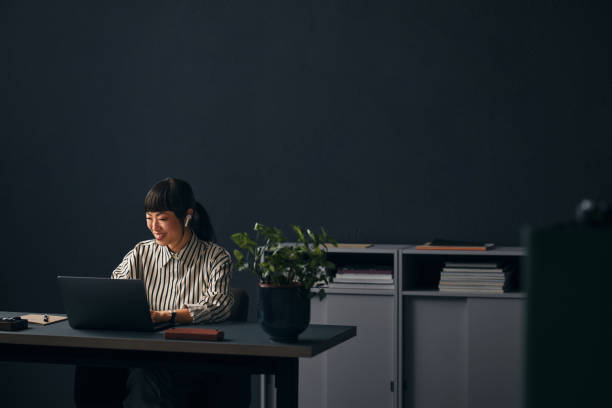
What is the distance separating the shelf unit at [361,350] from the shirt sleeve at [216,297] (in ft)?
2.94

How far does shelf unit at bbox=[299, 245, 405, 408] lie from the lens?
4168 mm

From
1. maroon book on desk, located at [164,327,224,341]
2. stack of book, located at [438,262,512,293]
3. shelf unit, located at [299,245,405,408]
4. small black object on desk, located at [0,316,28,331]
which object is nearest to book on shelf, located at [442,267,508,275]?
stack of book, located at [438,262,512,293]

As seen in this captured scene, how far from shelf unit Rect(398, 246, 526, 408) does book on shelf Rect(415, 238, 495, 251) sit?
4 centimetres

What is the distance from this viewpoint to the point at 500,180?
4.41 meters

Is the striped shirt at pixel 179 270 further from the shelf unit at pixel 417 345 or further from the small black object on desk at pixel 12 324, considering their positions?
the shelf unit at pixel 417 345

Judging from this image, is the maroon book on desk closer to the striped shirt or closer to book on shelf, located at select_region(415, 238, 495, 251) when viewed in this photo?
the striped shirt

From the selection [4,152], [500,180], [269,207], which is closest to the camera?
[500,180]

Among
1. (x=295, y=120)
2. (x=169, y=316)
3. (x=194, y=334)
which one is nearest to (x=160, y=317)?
(x=169, y=316)

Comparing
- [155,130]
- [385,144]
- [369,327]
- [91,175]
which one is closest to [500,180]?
[385,144]

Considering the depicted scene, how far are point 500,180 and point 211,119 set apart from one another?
1712 millimetres

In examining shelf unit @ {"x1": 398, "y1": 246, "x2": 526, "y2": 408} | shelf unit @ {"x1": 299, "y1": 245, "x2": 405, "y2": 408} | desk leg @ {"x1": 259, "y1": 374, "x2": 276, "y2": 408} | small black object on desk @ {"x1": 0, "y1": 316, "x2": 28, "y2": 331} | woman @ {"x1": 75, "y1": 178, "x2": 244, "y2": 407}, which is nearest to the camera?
small black object on desk @ {"x1": 0, "y1": 316, "x2": 28, "y2": 331}

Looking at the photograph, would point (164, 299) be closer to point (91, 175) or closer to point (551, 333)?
point (91, 175)

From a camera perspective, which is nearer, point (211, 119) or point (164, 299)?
point (164, 299)

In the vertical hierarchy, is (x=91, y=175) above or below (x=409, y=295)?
above
